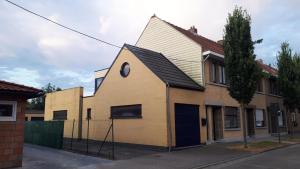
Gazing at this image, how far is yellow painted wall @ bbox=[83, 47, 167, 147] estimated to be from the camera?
55.3 ft

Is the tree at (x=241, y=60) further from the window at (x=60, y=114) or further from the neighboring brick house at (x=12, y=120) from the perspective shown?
the window at (x=60, y=114)

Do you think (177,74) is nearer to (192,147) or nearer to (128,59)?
(128,59)

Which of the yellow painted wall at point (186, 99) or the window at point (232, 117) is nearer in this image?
the yellow painted wall at point (186, 99)

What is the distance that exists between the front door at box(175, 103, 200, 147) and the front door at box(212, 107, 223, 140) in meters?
2.82

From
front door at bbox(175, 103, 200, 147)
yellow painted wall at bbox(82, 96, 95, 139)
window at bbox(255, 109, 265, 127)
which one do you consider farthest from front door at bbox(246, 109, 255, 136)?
yellow painted wall at bbox(82, 96, 95, 139)

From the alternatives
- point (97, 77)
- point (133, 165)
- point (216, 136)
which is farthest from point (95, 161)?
point (97, 77)

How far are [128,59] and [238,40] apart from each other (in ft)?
23.6

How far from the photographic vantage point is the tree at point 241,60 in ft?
56.5

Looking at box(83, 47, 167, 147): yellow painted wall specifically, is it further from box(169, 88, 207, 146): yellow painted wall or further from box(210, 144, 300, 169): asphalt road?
box(210, 144, 300, 169): asphalt road

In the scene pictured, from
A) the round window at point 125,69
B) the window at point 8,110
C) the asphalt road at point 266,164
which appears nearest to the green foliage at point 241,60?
the asphalt road at point 266,164

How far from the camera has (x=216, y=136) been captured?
2066 cm

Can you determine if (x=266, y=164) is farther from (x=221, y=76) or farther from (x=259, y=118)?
(x=259, y=118)

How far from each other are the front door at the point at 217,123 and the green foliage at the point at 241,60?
3449mm

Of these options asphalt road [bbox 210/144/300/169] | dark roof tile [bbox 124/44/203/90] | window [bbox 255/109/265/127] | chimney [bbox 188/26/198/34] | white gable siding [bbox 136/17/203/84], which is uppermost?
chimney [bbox 188/26/198/34]
